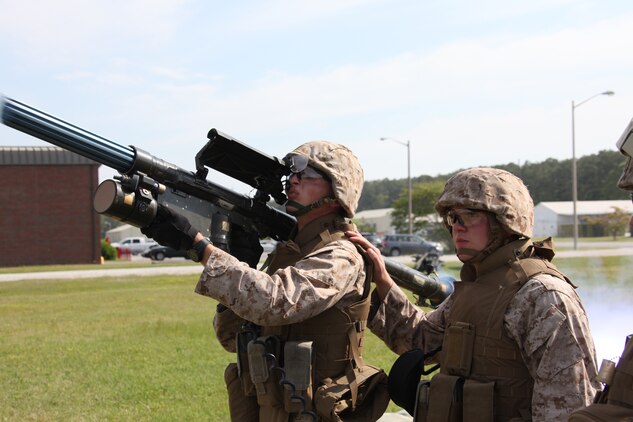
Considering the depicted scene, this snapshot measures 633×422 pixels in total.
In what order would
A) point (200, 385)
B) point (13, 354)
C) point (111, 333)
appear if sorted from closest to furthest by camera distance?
point (200, 385) < point (13, 354) < point (111, 333)

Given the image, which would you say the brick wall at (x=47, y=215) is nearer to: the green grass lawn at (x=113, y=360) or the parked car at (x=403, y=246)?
the parked car at (x=403, y=246)

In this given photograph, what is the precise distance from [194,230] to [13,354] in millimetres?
7835

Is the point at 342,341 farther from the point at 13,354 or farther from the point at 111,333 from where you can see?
the point at 111,333

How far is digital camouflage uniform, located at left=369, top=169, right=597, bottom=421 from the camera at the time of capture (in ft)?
9.41

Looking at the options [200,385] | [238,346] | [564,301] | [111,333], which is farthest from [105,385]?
[564,301]

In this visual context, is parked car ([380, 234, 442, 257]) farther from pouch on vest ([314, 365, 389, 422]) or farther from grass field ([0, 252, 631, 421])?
pouch on vest ([314, 365, 389, 422])

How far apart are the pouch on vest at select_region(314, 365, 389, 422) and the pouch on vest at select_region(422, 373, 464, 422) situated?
1.74 feet

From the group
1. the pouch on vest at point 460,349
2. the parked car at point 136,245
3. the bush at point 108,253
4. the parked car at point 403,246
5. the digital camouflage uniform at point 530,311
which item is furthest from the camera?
the parked car at point 136,245

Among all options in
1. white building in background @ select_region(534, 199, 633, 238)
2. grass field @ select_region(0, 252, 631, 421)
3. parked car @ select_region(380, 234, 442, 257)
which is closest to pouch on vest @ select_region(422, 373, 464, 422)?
grass field @ select_region(0, 252, 631, 421)

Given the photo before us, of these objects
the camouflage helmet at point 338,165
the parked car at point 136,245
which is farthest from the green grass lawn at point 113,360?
the parked car at point 136,245

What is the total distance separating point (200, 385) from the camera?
8211 mm

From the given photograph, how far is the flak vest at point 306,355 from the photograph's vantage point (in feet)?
11.4

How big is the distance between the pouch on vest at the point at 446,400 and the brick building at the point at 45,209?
39.7 metres

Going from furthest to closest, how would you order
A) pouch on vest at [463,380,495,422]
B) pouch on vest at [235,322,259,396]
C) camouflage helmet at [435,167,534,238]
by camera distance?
Answer: pouch on vest at [235,322,259,396] → camouflage helmet at [435,167,534,238] → pouch on vest at [463,380,495,422]
